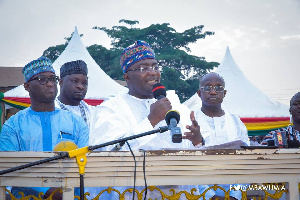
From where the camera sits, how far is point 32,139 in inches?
121

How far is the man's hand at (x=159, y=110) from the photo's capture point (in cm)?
252

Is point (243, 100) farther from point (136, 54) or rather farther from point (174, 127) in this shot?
point (174, 127)

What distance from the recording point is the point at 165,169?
2.10 metres

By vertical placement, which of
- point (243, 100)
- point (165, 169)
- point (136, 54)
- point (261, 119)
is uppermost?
point (243, 100)

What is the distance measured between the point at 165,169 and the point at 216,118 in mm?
2237

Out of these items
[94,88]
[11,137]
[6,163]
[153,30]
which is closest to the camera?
[6,163]

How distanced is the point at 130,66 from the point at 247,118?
29.2 feet

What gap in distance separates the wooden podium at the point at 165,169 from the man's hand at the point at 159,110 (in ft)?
1.57

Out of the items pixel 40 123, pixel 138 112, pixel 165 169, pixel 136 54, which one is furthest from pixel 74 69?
pixel 165 169

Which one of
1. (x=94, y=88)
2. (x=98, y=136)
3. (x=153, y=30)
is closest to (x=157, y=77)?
(x=98, y=136)

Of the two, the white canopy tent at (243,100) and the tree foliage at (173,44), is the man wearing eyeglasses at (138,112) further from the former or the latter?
the tree foliage at (173,44)

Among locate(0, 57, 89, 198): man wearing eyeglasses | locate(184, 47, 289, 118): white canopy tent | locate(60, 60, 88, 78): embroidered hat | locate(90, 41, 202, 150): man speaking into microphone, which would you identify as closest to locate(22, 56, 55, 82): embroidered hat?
locate(0, 57, 89, 198): man wearing eyeglasses

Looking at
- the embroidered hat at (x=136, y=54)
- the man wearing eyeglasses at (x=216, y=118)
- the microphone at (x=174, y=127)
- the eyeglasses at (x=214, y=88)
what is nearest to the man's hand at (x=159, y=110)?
the microphone at (x=174, y=127)

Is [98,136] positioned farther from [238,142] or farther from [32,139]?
[238,142]
